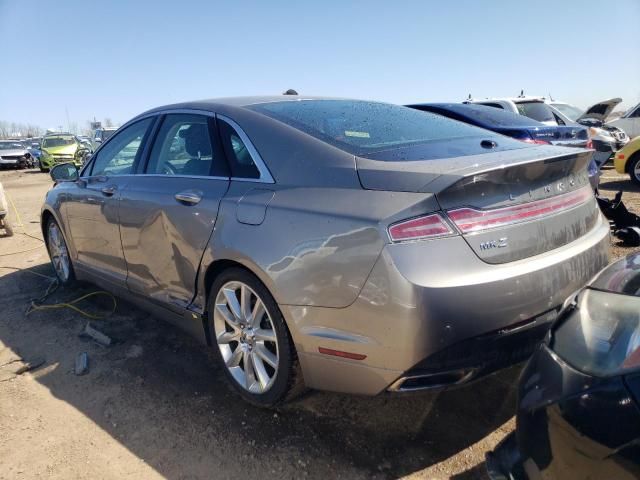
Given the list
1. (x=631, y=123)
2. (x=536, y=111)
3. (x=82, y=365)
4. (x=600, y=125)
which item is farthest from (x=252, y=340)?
(x=631, y=123)

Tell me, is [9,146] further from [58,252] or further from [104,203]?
[104,203]

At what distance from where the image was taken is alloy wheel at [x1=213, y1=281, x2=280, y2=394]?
2.55 meters

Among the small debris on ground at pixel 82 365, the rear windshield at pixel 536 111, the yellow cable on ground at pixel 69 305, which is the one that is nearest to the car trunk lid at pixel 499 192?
the small debris on ground at pixel 82 365

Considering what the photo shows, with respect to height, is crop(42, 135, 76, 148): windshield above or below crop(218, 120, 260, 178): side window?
below

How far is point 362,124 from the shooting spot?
2.83 metres

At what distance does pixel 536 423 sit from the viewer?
1.52 m

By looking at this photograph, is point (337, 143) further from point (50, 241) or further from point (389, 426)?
point (50, 241)

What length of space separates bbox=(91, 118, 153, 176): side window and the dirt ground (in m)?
1.35

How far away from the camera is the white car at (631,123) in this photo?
13656 mm

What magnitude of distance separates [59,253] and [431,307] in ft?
13.7

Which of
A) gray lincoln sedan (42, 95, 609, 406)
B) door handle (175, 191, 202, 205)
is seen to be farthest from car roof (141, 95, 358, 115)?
door handle (175, 191, 202, 205)

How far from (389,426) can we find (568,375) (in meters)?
1.22

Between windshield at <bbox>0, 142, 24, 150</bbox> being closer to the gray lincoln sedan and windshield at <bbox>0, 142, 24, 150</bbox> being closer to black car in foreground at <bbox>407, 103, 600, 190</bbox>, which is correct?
black car in foreground at <bbox>407, 103, 600, 190</bbox>

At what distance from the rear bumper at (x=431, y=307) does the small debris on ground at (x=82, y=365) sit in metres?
1.89
